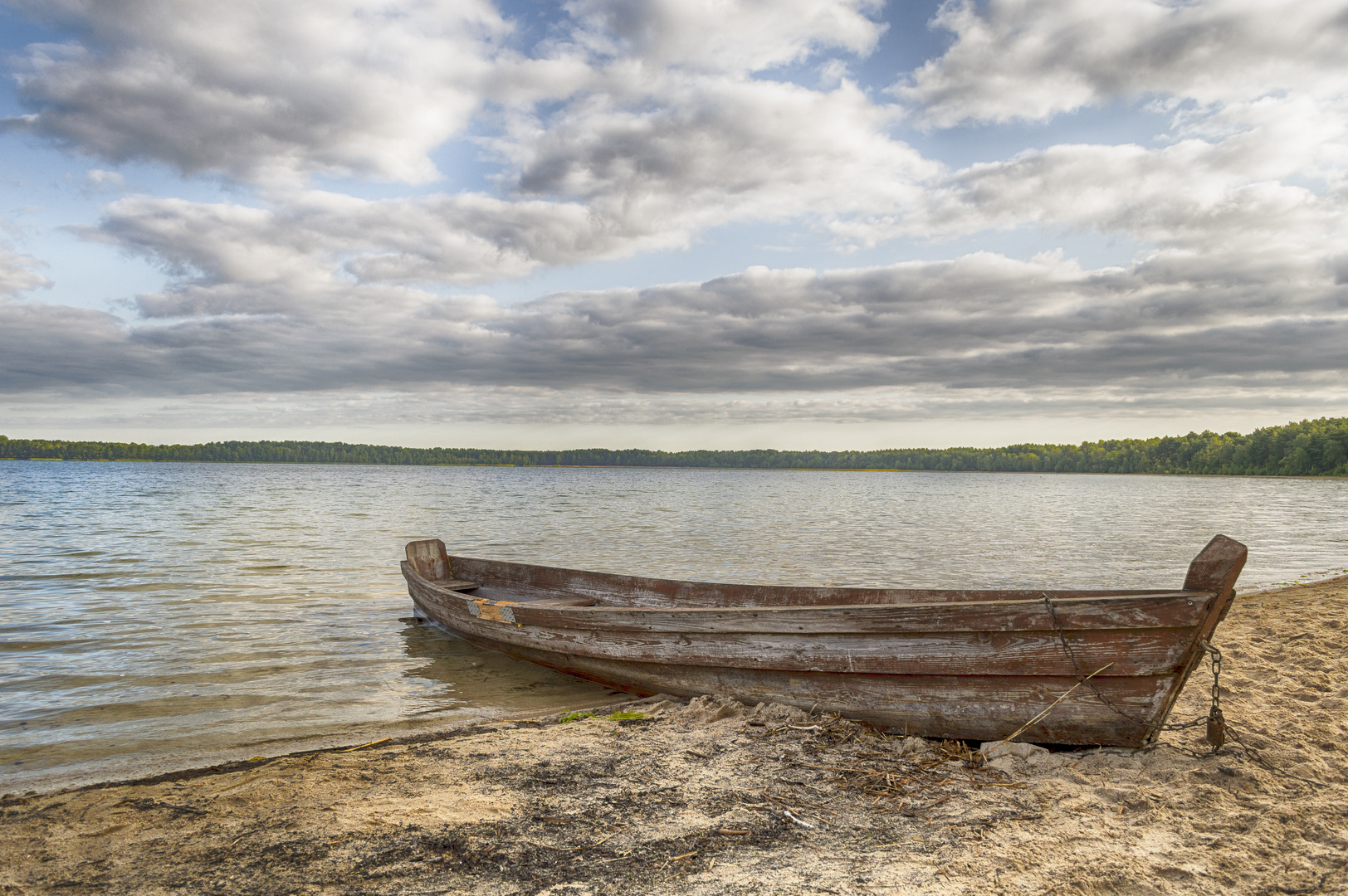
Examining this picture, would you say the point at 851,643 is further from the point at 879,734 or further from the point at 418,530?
the point at 418,530

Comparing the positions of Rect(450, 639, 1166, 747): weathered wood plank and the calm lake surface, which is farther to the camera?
the calm lake surface

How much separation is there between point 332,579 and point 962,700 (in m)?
13.5

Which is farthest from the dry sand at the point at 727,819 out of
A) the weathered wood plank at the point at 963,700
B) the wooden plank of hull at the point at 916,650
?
the wooden plank of hull at the point at 916,650

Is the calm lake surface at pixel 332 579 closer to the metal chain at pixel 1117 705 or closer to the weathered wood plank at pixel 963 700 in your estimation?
the weathered wood plank at pixel 963 700

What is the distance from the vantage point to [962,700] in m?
5.10

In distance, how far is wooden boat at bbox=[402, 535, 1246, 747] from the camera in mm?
4508

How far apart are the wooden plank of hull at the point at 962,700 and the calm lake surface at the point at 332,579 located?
8.05 feet

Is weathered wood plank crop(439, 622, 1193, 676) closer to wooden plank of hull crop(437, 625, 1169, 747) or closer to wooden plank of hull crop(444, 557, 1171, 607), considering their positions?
wooden plank of hull crop(437, 625, 1169, 747)

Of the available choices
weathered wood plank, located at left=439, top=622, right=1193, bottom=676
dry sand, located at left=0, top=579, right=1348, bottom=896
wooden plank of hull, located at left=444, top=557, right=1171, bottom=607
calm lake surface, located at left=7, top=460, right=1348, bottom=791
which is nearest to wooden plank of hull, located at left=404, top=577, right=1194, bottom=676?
weathered wood plank, located at left=439, top=622, right=1193, bottom=676

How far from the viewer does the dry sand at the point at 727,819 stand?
348 centimetres

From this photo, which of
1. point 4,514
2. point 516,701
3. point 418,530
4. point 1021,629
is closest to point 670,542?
point 418,530

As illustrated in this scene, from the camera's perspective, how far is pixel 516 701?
7.55m

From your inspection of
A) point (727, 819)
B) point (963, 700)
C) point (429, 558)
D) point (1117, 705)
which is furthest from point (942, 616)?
point (429, 558)

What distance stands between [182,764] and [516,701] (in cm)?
299
